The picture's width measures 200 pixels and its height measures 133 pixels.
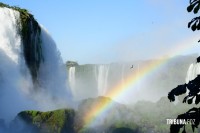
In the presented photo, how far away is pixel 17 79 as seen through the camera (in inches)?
1187

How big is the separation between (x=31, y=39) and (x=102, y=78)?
144ft

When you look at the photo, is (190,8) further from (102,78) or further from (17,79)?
(102,78)

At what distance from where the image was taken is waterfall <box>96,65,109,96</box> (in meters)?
77.1

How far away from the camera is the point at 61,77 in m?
40.9

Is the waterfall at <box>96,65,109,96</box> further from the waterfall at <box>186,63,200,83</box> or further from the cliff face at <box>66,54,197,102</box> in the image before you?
the waterfall at <box>186,63,200,83</box>

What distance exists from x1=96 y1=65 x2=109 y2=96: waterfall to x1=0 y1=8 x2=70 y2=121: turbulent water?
127ft

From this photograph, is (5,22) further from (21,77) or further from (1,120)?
(1,120)

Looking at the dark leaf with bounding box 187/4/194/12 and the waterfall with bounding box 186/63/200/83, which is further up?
the waterfall with bounding box 186/63/200/83

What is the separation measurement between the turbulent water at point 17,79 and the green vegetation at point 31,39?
26.0 inches

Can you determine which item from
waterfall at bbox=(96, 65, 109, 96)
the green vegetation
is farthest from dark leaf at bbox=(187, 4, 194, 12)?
waterfall at bbox=(96, 65, 109, 96)

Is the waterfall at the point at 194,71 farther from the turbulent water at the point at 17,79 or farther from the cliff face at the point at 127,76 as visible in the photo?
the turbulent water at the point at 17,79

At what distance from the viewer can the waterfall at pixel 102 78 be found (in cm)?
7706

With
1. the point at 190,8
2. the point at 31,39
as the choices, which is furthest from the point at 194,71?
the point at 190,8

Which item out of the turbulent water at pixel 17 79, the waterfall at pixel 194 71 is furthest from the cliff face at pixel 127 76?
the turbulent water at pixel 17 79
